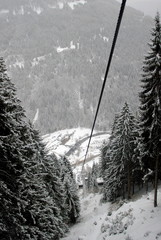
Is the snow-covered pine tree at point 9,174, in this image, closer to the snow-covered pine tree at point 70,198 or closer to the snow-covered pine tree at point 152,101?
the snow-covered pine tree at point 152,101

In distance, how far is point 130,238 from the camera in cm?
1412

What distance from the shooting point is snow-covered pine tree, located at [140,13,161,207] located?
57.3 ft

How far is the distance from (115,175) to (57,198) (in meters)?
11.0

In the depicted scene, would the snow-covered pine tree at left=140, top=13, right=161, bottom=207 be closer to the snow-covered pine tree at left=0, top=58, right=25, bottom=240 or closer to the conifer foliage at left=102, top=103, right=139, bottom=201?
the conifer foliage at left=102, top=103, right=139, bottom=201

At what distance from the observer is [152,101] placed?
18.6m

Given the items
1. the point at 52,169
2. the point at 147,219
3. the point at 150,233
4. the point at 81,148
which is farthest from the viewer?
the point at 81,148

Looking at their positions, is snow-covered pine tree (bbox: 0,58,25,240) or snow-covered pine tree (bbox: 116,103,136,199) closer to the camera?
snow-covered pine tree (bbox: 0,58,25,240)

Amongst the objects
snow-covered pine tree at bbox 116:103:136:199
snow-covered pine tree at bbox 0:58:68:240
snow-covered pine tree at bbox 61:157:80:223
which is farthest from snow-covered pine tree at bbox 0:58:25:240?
snow-covered pine tree at bbox 61:157:80:223

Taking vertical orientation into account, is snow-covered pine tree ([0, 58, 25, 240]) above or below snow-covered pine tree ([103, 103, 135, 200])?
above

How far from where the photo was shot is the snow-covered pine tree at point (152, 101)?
57.3 ft

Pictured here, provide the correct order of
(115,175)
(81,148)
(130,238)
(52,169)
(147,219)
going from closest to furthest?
(130,238)
(147,219)
(52,169)
(115,175)
(81,148)

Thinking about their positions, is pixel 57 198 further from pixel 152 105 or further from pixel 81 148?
pixel 81 148

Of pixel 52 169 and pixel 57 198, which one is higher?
pixel 52 169

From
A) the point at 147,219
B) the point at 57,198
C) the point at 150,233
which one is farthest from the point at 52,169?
the point at 150,233
